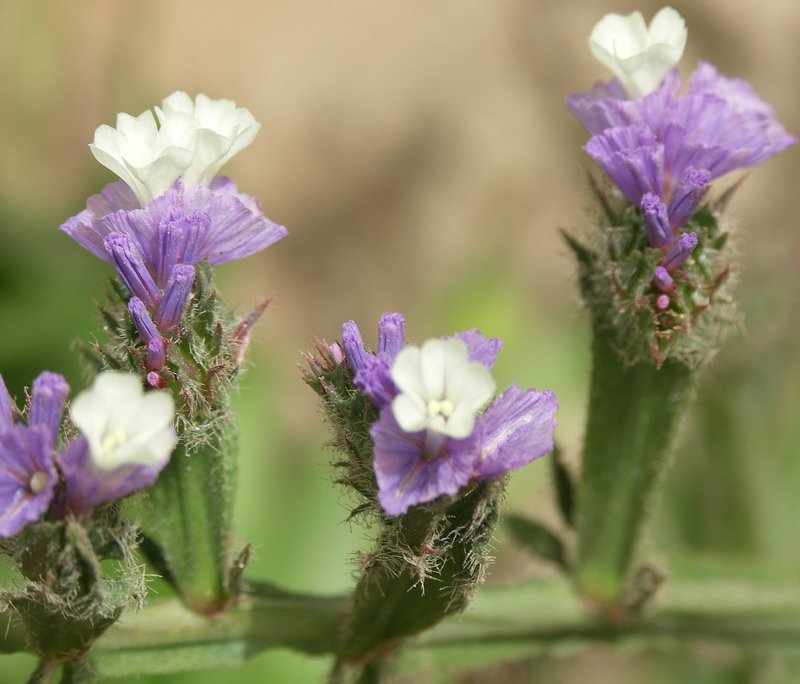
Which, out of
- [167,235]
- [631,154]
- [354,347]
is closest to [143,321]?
[167,235]

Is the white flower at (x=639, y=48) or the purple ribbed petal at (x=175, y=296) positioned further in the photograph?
the white flower at (x=639, y=48)

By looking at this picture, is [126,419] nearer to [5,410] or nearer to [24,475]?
[24,475]

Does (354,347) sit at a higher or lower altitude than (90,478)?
higher

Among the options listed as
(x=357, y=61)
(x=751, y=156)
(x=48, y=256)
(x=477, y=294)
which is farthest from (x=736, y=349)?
(x=357, y=61)

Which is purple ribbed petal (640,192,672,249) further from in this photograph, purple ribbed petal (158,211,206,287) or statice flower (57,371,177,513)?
statice flower (57,371,177,513)

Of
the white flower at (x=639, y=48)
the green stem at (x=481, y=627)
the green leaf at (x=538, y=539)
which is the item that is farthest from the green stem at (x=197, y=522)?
the white flower at (x=639, y=48)

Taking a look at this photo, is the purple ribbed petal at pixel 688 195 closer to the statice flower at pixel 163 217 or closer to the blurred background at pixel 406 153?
the statice flower at pixel 163 217

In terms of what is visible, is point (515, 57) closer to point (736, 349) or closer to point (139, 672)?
point (736, 349)
